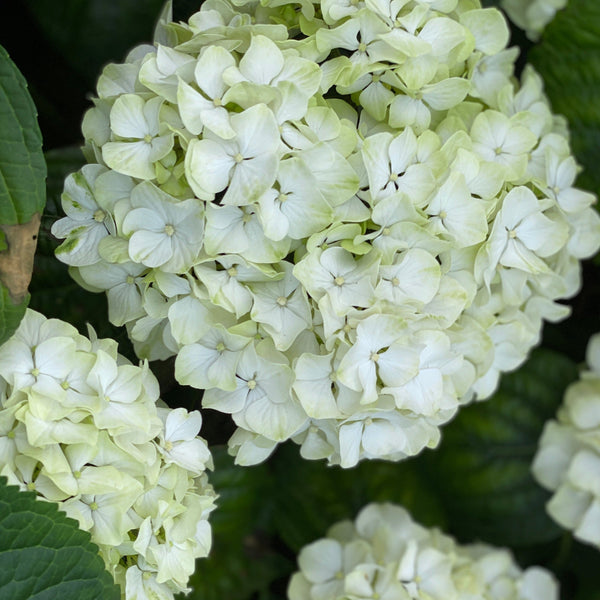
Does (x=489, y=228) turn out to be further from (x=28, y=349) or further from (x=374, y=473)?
(x=374, y=473)

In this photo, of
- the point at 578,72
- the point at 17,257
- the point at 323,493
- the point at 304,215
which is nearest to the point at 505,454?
the point at 323,493

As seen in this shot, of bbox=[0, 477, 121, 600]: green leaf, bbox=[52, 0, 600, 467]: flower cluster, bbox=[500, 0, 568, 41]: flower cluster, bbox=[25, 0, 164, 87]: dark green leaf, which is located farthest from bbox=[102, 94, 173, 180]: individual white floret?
bbox=[500, 0, 568, 41]: flower cluster

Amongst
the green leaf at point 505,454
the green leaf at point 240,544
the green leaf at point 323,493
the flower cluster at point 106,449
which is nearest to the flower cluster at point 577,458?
the green leaf at point 505,454

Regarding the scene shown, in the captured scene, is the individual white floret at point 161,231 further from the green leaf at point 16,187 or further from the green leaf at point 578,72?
the green leaf at point 578,72

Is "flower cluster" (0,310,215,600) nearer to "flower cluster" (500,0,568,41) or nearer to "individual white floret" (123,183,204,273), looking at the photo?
"individual white floret" (123,183,204,273)

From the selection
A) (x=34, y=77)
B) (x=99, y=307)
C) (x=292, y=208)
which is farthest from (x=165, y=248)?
(x=34, y=77)

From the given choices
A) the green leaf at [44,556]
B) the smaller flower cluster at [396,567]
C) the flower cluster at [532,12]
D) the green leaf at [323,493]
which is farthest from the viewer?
the green leaf at [323,493]
